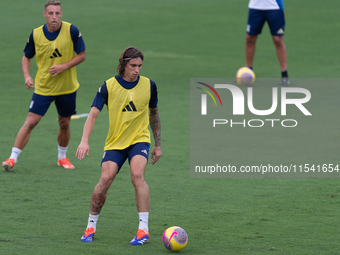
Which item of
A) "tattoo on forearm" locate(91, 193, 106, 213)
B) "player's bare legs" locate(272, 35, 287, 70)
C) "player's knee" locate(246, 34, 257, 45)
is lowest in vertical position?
"tattoo on forearm" locate(91, 193, 106, 213)

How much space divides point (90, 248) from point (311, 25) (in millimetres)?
18233

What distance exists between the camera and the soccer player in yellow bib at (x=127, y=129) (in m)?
6.11

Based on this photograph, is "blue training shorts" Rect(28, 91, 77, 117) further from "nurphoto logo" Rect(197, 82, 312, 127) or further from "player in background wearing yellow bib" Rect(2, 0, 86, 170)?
"nurphoto logo" Rect(197, 82, 312, 127)

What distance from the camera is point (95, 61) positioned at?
17.7m

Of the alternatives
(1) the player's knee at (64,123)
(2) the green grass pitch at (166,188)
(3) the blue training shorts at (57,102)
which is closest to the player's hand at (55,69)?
(3) the blue training shorts at (57,102)

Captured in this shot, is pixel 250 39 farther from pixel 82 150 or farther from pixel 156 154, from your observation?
pixel 82 150

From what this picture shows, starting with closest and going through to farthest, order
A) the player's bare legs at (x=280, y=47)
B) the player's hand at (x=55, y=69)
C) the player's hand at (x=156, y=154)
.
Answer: the player's hand at (x=156, y=154) < the player's hand at (x=55, y=69) < the player's bare legs at (x=280, y=47)

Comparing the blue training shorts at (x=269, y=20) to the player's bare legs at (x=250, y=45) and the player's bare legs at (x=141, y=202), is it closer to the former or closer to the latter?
the player's bare legs at (x=250, y=45)

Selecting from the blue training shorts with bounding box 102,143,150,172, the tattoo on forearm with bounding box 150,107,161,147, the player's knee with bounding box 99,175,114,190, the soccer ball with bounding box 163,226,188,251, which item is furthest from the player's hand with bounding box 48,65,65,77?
the soccer ball with bounding box 163,226,188,251

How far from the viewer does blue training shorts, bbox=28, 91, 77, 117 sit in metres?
9.07

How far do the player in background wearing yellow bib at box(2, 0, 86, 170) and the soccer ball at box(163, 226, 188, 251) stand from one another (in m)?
3.76

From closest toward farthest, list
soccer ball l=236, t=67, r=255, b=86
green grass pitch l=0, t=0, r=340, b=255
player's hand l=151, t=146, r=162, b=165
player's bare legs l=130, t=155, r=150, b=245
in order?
player's bare legs l=130, t=155, r=150, b=245
green grass pitch l=0, t=0, r=340, b=255
player's hand l=151, t=146, r=162, b=165
soccer ball l=236, t=67, r=255, b=86

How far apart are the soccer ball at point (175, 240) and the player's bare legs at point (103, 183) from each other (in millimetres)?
820

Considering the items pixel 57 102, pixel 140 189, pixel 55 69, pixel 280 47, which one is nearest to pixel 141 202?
pixel 140 189
